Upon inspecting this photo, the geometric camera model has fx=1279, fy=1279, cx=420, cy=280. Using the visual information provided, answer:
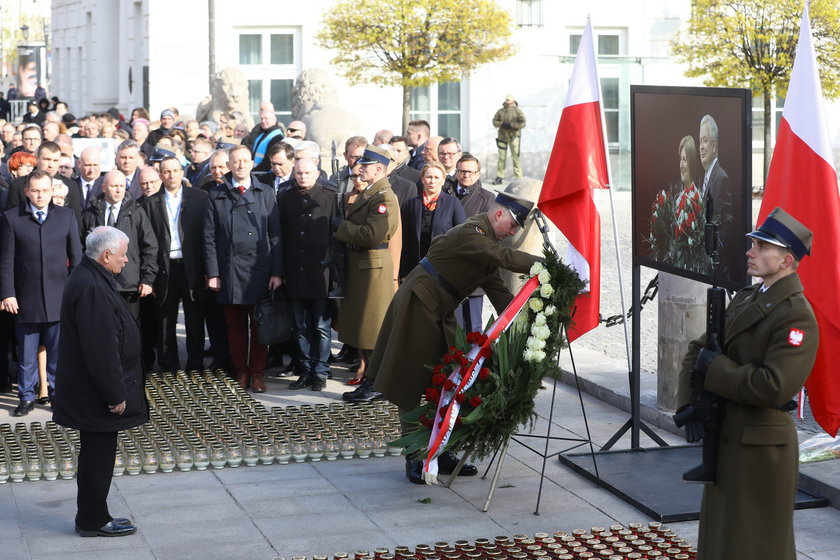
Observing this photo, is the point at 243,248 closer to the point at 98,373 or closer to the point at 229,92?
the point at 98,373

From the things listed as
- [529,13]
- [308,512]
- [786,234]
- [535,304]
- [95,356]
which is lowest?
[308,512]

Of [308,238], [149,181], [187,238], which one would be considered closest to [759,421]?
[308,238]

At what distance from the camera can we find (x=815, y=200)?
7086 millimetres

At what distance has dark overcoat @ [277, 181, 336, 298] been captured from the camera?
10.8 meters

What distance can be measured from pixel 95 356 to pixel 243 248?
4.05 meters

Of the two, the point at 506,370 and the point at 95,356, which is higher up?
the point at 95,356

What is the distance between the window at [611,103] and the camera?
31875 mm

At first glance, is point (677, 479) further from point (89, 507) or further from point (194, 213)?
point (194, 213)

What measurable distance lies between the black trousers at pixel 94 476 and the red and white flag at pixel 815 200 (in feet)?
12.6

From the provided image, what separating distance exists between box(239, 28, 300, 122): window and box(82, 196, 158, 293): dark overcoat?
82.7 feet

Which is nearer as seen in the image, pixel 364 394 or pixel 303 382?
pixel 364 394

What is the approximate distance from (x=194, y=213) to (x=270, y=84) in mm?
25727

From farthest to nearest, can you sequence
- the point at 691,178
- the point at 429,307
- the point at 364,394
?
the point at 364,394 → the point at 429,307 → the point at 691,178

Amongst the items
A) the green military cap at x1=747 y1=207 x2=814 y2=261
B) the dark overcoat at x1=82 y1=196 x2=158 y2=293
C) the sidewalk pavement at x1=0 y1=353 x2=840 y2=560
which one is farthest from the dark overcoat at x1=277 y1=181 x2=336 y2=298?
the green military cap at x1=747 y1=207 x2=814 y2=261
